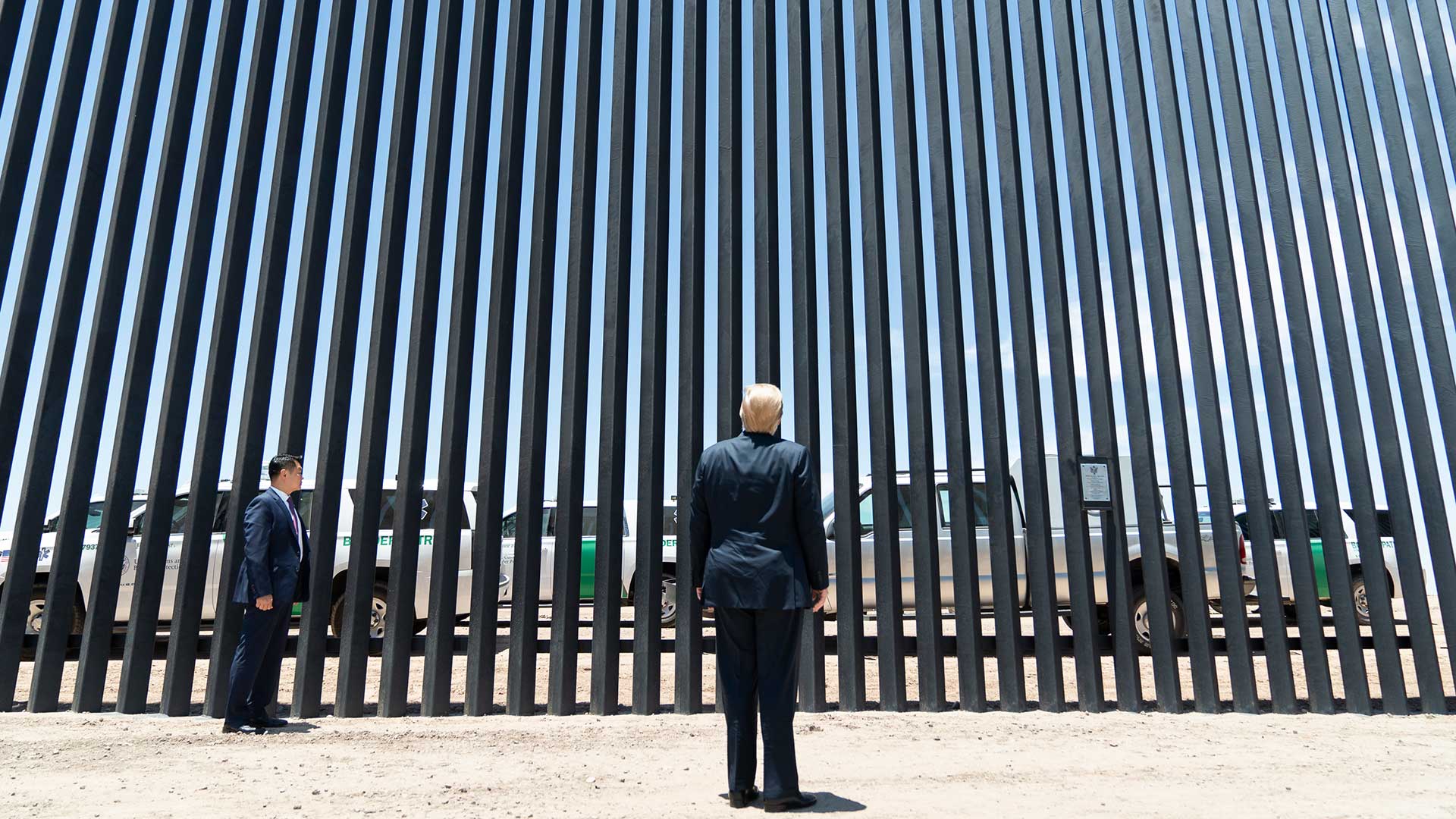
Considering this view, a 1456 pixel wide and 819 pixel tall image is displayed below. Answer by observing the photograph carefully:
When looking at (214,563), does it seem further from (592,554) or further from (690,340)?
(690,340)

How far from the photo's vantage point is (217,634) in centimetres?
460

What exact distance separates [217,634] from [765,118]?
403 cm

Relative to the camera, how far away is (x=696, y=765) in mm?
3672

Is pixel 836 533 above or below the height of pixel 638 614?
above

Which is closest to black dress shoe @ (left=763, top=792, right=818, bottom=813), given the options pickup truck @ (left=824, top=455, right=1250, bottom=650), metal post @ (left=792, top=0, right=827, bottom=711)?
metal post @ (left=792, top=0, right=827, bottom=711)

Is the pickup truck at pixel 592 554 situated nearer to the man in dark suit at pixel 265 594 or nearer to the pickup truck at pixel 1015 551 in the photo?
the pickup truck at pixel 1015 551

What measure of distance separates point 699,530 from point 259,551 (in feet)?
7.69

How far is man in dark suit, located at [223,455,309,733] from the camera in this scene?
426 cm

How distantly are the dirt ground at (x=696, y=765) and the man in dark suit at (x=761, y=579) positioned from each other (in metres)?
0.26

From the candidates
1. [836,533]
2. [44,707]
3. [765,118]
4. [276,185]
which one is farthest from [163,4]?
[836,533]

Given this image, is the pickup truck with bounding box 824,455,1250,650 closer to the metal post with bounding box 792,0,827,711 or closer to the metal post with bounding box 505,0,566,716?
the metal post with bounding box 792,0,827,711

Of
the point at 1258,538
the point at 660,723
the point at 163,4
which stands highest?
the point at 163,4

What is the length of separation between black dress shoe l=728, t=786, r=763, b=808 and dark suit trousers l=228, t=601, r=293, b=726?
2425mm

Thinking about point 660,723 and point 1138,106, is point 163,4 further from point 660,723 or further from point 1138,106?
point 1138,106
